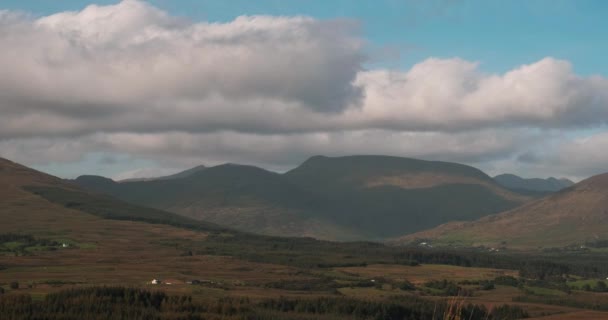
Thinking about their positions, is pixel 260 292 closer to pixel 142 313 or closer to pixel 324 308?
pixel 324 308

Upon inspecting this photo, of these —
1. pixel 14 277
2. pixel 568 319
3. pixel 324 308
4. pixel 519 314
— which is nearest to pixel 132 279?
pixel 14 277

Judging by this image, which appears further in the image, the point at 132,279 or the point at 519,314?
the point at 132,279

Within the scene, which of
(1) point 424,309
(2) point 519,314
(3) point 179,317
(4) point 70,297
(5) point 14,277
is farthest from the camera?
(5) point 14,277

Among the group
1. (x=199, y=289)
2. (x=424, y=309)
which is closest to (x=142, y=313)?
(x=424, y=309)

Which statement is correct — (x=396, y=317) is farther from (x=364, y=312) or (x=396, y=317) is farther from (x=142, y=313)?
(x=142, y=313)

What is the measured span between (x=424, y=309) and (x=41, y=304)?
82471mm

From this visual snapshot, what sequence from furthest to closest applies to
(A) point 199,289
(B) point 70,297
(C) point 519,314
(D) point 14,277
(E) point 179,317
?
(D) point 14,277, (A) point 199,289, (C) point 519,314, (B) point 70,297, (E) point 179,317

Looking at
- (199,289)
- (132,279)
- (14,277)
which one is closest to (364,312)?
(199,289)

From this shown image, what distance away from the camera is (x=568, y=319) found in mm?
139875

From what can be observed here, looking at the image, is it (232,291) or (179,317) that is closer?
(179,317)

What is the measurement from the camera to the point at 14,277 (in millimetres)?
193375

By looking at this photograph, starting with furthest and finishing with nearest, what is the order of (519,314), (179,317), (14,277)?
(14,277)
(519,314)
(179,317)

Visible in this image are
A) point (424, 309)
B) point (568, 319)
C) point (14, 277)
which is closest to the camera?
point (568, 319)

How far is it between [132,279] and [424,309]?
78.2 metres
